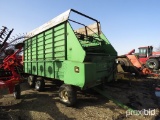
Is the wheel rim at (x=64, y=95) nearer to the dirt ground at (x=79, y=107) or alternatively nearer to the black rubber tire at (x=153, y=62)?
the dirt ground at (x=79, y=107)

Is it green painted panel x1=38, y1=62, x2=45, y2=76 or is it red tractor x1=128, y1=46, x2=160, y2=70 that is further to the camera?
red tractor x1=128, y1=46, x2=160, y2=70

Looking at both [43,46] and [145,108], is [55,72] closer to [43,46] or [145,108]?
[43,46]

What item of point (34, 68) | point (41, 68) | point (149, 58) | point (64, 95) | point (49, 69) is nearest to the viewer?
point (64, 95)

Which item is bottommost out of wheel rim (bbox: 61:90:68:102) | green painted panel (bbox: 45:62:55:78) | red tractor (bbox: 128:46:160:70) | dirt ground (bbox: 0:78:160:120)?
dirt ground (bbox: 0:78:160:120)

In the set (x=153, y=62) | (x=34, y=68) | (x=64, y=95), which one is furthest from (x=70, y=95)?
(x=153, y=62)

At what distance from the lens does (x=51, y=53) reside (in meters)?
6.03

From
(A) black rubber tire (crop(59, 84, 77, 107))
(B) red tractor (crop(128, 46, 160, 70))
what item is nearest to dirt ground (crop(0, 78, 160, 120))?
(A) black rubber tire (crop(59, 84, 77, 107))

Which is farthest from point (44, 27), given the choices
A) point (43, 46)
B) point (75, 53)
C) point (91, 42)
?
point (75, 53)

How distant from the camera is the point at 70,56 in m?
5.06

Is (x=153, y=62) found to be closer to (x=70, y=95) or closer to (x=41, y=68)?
(x=41, y=68)

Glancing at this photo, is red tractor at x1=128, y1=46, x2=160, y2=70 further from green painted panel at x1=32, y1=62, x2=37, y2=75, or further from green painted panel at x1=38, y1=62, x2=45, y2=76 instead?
green painted panel at x1=38, y1=62, x2=45, y2=76

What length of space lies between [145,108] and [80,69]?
7.84ft

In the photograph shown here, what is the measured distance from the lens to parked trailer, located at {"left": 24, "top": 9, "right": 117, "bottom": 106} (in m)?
4.71

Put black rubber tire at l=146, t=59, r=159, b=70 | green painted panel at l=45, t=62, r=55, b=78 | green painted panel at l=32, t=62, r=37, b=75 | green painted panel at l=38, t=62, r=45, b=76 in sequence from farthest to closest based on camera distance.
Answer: black rubber tire at l=146, t=59, r=159, b=70 → green painted panel at l=32, t=62, r=37, b=75 → green painted panel at l=38, t=62, r=45, b=76 → green painted panel at l=45, t=62, r=55, b=78
